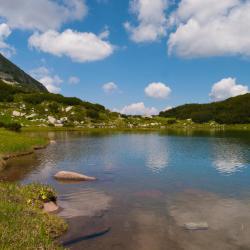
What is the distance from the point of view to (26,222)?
17.7m

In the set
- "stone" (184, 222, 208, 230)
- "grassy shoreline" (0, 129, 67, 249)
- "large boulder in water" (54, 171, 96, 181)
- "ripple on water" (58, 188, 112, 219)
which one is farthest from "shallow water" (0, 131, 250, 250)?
"grassy shoreline" (0, 129, 67, 249)

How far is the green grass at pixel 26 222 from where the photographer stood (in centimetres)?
1425

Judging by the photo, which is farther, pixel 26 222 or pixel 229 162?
pixel 229 162

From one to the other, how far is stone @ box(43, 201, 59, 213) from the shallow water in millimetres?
724

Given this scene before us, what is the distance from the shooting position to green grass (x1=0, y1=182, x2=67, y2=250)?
561 inches

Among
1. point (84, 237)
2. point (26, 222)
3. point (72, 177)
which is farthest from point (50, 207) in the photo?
point (72, 177)

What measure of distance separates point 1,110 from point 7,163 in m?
140

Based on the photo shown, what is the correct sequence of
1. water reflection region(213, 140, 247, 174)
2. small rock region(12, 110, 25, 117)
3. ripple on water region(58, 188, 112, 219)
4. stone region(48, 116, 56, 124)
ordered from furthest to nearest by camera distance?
stone region(48, 116, 56, 124) → small rock region(12, 110, 25, 117) → water reflection region(213, 140, 247, 174) → ripple on water region(58, 188, 112, 219)

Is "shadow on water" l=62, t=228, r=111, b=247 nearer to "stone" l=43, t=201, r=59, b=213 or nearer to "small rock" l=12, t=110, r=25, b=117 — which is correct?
"stone" l=43, t=201, r=59, b=213

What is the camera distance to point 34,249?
13.7 meters

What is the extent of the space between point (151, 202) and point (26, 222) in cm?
1458

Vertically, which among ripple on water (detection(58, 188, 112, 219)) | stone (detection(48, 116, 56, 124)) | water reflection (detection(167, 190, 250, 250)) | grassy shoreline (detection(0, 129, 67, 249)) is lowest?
water reflection (detection(167, 190, 250, 250))

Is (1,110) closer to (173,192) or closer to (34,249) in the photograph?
(173,192)

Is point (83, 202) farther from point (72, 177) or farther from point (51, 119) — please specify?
point (51, 119)
